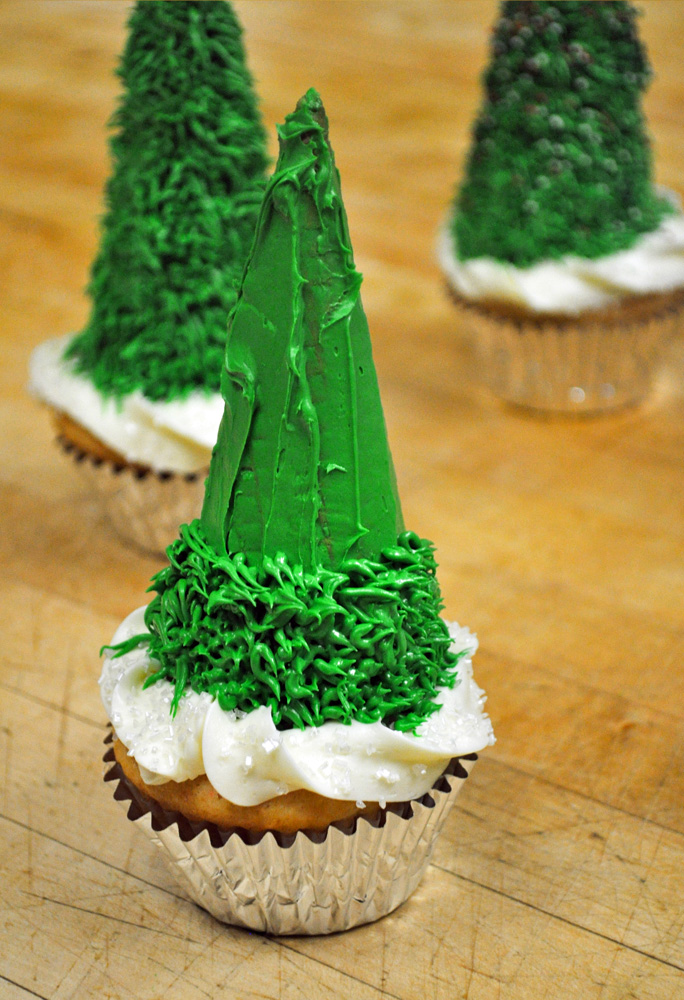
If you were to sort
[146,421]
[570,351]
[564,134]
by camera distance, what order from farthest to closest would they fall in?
[570,351] → [564,134] → [146,421]

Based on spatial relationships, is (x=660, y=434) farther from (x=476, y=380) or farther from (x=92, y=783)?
(x=92, y=783)

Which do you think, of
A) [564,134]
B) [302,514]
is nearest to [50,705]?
[302,514]

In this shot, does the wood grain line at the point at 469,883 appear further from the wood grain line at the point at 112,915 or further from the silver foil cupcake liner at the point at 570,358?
the silver foil cupcake liner at the point at 570,358

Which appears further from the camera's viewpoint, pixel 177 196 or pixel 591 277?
pixel 591 277

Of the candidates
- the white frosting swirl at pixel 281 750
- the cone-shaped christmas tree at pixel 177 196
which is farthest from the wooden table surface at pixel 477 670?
the cone-shaped christmas tree at pixel 177 196

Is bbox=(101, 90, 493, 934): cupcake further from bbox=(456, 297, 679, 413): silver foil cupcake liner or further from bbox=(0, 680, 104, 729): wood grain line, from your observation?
bbox=(456, 297, 679, 413): silver foil cupcake liner

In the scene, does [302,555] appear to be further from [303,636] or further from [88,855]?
[88,855]
